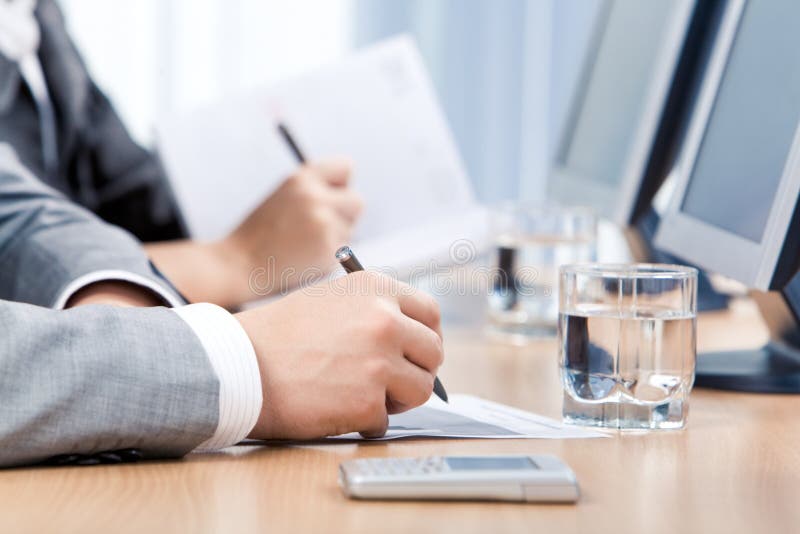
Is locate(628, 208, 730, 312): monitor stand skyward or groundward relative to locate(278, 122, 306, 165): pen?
groundward

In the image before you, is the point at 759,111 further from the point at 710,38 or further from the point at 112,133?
the point at 112,133

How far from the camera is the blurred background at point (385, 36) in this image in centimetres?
291

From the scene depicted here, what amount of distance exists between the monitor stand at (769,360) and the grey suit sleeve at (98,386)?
0.45 meters

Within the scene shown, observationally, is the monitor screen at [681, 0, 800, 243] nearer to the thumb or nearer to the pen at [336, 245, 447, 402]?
the pen at [336, 245, 447, 402]

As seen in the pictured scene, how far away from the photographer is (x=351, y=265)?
2.43ft

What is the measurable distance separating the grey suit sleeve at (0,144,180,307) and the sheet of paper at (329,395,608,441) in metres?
0.23

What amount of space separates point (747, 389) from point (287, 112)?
2.44 ft

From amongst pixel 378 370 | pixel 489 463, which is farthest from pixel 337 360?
pixel 489 463

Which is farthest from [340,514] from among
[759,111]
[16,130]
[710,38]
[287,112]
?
[16,130]

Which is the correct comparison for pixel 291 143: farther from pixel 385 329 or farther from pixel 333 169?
pixel 385 329

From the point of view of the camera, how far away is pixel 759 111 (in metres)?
0.87

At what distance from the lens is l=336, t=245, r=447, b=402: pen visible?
0.72 meters

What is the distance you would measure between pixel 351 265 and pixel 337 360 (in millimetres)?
Result: 115

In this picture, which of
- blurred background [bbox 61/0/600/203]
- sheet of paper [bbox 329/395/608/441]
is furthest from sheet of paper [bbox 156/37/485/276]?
blurred background [bbox 61/0/600/203]
